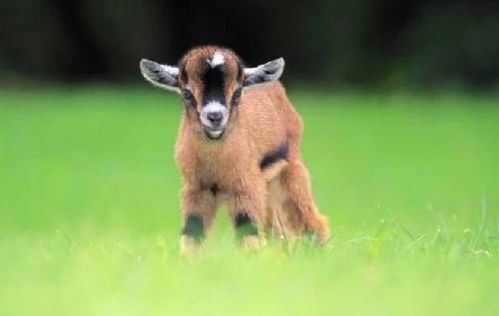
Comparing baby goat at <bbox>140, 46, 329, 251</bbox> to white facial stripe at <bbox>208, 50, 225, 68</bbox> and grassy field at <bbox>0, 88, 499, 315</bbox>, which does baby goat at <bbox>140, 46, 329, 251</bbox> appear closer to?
white facial stripe at <bbox>208, 50, 225, 68</bbox>

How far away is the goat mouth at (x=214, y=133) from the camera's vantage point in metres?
9.17

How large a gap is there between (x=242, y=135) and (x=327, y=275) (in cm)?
178

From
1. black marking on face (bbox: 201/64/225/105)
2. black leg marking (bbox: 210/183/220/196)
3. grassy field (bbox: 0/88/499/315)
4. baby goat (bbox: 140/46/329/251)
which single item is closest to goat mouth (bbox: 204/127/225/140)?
baby goat (bbox: 140/46/329/251)

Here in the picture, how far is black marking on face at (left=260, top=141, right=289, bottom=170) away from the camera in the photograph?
9.75 m

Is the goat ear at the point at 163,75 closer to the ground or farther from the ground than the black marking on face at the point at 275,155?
farther from the ground

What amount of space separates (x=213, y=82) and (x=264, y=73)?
55 cm

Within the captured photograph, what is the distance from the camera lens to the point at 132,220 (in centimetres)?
1493

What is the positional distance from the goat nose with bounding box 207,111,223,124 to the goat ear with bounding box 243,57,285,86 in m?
0.53

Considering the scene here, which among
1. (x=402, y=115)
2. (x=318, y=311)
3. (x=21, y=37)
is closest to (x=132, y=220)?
(x=318, y=311)

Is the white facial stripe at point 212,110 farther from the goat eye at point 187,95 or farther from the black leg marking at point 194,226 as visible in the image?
the black leg marking at point 194,226

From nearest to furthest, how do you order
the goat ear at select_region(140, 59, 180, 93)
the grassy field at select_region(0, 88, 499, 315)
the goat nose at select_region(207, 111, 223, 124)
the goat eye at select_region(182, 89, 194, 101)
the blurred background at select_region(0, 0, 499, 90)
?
the grassy field at select_region(0, 88, 499, 315)
the goat nose at select_region(207, 111, 223, 124)
the goat eye at select_region(182, 89, 194, 101)
the goat ear at select_region(140, 59, 180, 93)
the blurred background at select_region(0, 0, 499, 90)

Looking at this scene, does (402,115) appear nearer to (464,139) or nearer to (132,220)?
(464,139)

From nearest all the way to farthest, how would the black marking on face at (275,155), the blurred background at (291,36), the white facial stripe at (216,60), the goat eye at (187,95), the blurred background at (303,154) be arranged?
the blurred background at (303,154)
the white facial stripe at (216,60)
the goat eye at (187,95)
the black marking on face at (275,155)
the blurred background at (291,36)

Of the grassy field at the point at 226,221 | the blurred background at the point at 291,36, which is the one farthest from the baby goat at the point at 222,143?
the blurred background at the point at 291,36
